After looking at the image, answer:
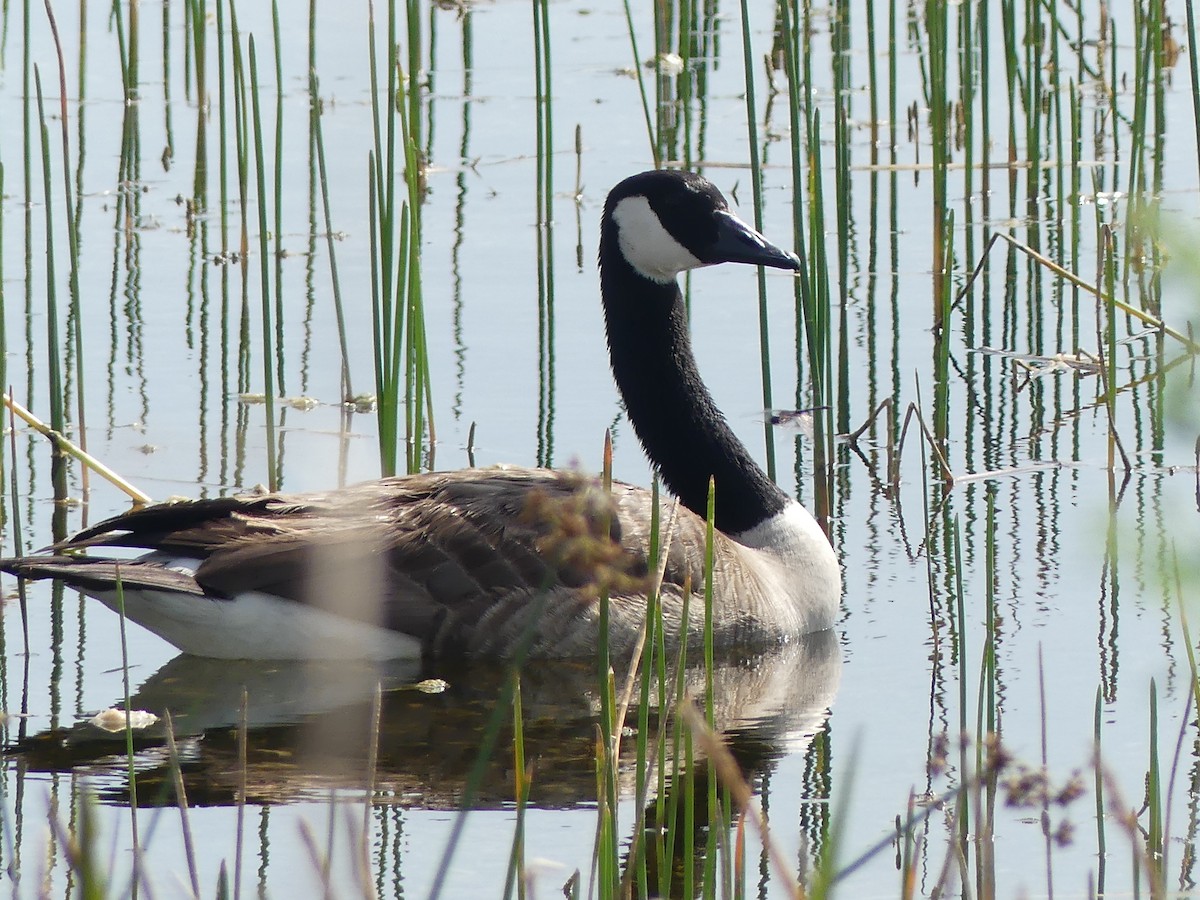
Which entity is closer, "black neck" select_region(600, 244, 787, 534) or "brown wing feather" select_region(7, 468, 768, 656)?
"brown wing feather" select_region(7, 468, 768, 656)

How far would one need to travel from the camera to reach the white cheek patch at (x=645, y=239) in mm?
8086

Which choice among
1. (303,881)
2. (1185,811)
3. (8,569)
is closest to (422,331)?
(8,569)

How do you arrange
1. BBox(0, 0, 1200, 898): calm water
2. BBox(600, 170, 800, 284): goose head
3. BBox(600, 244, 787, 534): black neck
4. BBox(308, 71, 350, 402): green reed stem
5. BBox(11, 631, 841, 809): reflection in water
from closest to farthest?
BBox(0, 0, 1200, 898): calm water
BBox(11, 631, 841, 809): reflection in water
BBox(308, 71, 350, 402): green reed stem
BBox(600, 244, 787, 534): black neck
BBox(600, 170, 800, 284): goose head

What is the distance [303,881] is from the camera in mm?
5023

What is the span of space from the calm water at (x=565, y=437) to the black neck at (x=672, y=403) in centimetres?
39

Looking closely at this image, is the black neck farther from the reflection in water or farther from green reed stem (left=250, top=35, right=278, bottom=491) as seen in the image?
green reed stem (left=250, top=35, right=278, bottom=491)

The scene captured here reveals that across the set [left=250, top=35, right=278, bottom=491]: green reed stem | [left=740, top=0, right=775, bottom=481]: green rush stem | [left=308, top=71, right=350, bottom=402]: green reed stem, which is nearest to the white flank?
[left=250, top=35, right=278, bottom=491]: green reed stem

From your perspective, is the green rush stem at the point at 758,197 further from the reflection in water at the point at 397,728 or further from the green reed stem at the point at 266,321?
the green reed stem at the point at 266,321

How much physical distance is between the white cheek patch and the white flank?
76.8 inches

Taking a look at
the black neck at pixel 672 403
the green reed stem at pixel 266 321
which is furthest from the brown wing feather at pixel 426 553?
the black neck at pixel 672 403

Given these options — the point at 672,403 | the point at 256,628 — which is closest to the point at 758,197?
the point at 672,403

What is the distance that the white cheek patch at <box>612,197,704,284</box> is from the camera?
26.5 feet

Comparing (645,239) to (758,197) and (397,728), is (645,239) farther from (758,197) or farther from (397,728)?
(397,728)

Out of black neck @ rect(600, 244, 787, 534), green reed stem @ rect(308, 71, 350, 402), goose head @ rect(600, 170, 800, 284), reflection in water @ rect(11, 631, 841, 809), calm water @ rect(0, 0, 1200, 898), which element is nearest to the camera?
Result: calm water @ rect(0, 0, 1200, 898)
